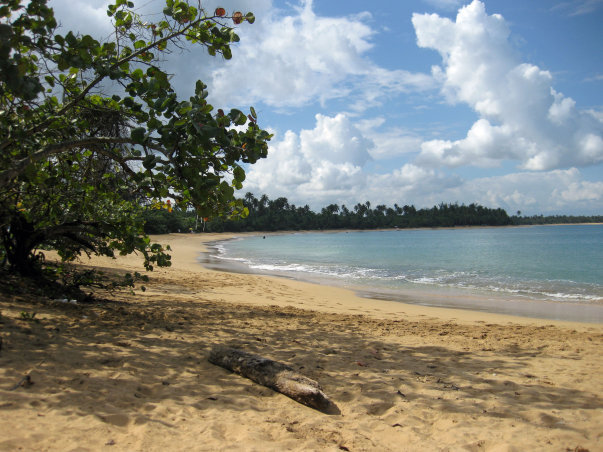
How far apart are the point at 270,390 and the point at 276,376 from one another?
138 millimetres

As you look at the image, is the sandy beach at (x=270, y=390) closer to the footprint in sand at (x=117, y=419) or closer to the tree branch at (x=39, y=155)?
the footprint in sand at (x=117, y=419)

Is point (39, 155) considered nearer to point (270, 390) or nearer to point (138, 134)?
point (138, 134)

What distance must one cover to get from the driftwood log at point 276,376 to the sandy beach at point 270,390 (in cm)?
9

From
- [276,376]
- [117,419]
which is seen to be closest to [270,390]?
[276,376]

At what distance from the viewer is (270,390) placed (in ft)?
12.5

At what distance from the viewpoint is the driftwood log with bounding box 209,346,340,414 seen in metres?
3.57

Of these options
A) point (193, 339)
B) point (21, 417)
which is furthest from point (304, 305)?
point (21, 417)

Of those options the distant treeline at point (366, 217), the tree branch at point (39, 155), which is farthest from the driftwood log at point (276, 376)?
the distant treeline at point (366, 217)

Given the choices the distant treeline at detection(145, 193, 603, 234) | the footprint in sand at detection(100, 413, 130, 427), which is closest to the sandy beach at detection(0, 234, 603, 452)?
the footprint in sand at detection(100, 413, 130, 427)

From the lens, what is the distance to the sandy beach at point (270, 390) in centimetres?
295

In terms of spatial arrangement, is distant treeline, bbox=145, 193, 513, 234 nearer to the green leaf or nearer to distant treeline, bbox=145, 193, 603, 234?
distant treeline, bbox=145, 193, 603, 234

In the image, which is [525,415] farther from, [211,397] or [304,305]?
[304,305]

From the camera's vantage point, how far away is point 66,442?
2605 millimetres

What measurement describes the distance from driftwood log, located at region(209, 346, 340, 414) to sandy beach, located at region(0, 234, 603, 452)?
0.30 ft
